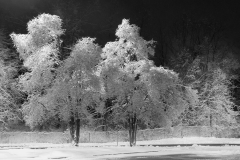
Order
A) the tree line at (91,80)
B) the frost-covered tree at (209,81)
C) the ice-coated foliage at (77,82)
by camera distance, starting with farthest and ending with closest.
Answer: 1. the frost-covered tree at (209,81)
2. the tree line at (91,80)
3. the ice-coated foliage at (77,82)

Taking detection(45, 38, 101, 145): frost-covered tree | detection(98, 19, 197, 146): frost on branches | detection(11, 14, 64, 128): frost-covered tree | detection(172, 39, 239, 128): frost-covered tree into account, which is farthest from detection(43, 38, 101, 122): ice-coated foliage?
detection(172, 39, 239, 128): frost-covered tree

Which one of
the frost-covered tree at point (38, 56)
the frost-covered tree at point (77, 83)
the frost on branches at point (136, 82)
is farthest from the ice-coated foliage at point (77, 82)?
the frost on branches at point (136, 82)

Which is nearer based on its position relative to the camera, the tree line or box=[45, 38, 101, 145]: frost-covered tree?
box=[45, 38, 101, 145]: frost-covered tree

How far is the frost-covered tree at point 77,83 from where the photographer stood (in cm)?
3253

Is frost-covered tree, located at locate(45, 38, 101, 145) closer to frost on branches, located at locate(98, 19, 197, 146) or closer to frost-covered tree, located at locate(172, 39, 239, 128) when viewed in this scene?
frost on branches, located at locate(98, 19, 197, 146)

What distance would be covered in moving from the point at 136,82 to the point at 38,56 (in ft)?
28.0

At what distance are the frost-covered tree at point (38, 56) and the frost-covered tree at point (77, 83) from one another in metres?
0.98

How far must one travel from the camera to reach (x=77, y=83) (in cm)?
3272

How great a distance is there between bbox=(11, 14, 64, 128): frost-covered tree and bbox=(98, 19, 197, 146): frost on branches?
4745 millimetres

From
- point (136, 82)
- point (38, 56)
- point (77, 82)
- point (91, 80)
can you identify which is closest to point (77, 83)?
point (77, 82)

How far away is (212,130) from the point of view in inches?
1939

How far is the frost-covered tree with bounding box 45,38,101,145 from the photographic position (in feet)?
107

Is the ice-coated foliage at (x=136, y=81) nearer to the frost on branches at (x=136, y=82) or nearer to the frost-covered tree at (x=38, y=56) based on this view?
the frost on branches at (x=136, y=82)

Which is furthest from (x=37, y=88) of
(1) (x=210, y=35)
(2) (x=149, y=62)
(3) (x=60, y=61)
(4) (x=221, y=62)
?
(1) (x=210, y=35)
